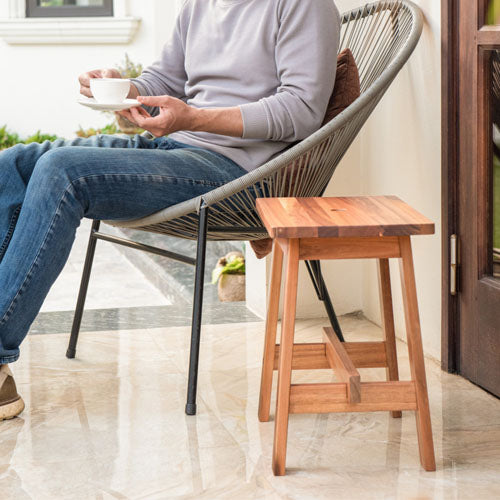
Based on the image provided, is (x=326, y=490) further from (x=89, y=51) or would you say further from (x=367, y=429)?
(x=89, y=51)

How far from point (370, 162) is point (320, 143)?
2.29 ft

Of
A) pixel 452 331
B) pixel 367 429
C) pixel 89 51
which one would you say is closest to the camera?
pixel 367 429

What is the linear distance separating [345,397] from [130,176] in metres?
0.59

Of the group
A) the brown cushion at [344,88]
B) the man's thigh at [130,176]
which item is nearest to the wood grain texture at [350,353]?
the man's thigh at [130,176]

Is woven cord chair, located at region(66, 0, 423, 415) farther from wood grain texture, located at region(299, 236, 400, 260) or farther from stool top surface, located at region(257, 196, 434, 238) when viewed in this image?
wood grain texture, located at region(299, 236, 400, 260)

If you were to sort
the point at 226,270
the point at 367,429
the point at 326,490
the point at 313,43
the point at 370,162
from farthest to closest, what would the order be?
the point at 226,270 < the point at 370,162 < the point at 313,43 < the point at 367,429 < the point at 326,490

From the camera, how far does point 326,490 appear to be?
Answer: 1.28 metres

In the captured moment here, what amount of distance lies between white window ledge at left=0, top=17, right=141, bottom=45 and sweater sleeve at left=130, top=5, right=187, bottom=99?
363 centimetres

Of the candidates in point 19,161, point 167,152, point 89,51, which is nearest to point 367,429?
point 167,152

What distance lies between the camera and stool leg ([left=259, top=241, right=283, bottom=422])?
148 centimetres

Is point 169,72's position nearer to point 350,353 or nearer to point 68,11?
point 350,353

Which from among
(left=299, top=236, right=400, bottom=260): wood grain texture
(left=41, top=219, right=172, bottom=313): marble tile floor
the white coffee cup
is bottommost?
(left=41, top=219, right=172, bottom=313): marble tile floor

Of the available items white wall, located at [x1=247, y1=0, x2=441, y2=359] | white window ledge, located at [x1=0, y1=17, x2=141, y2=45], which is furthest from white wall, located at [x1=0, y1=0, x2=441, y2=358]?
white window ledge, located at [x1=0, y1=17, x2=141, y2=45]

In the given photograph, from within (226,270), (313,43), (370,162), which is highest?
(313,43)
